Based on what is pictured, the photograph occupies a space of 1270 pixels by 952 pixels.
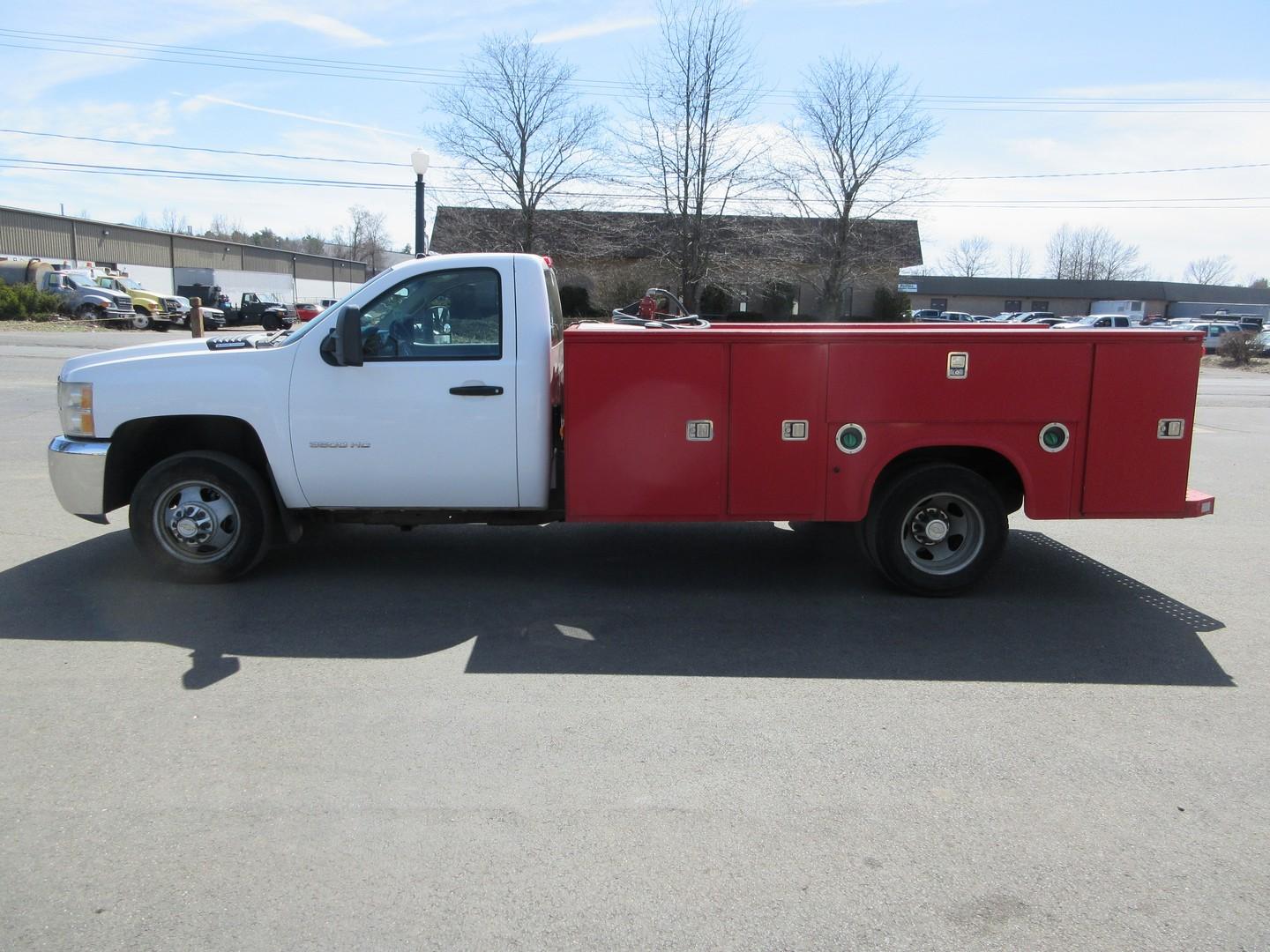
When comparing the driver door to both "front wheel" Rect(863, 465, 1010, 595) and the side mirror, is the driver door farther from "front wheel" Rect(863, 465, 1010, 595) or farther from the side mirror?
"front wheel" Rect(863, 465, 1010, 595)

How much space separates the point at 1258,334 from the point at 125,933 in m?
51.8

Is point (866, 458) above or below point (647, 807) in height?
above

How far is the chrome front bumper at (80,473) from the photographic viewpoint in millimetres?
6367

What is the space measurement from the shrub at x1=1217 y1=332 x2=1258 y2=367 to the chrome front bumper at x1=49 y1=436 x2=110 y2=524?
1773 inches

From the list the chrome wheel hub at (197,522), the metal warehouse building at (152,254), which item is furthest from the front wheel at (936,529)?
the metal warehouse building at (152,254)

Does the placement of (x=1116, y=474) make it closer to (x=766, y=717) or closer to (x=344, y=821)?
(x=766, y=717)

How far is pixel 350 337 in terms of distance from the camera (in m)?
6.07

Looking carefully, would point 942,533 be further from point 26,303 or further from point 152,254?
point 152,254

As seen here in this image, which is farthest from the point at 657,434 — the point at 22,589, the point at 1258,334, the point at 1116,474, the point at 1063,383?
the point at 1258,334

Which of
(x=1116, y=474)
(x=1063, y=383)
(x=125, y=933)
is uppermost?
(x=1063, y=383)

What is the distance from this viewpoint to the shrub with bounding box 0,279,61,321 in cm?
4069

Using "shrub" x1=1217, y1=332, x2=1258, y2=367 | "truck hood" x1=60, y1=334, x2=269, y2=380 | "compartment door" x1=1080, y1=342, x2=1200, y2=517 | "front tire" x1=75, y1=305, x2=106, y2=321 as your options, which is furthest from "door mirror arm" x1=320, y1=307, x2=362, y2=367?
"shrub" x1=1217, y1=332, x2=1258, y2=367

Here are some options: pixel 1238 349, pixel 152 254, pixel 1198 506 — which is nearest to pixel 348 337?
pixel 1198 506

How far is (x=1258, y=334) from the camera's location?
146ft
